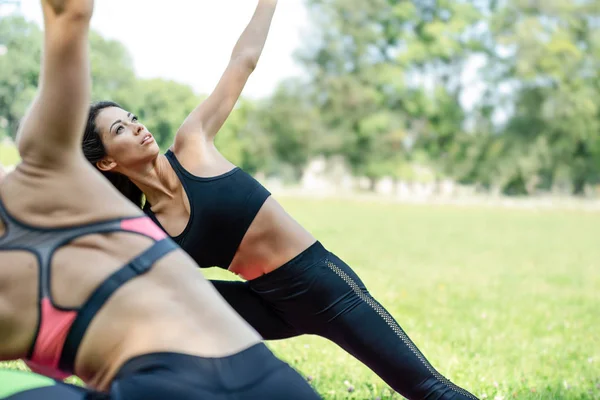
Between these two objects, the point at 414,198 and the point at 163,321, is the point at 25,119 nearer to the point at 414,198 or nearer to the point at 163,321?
the point at 163,321

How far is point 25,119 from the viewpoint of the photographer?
1.61 meters

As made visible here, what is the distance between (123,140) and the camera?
2756mm

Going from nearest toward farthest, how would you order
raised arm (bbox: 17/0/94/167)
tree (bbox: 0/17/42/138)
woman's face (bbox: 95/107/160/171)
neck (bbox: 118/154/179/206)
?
raised arm (bbox: 17/0/94/167)
woman's face (bbox: 95/107/160/171)
neck (bbox: 118/154/179/206)
tree (bbox: 0/17/42/138)

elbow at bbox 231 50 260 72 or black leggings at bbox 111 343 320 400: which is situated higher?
elbow at bbox 231 50 260 72

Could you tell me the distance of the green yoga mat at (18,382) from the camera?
5.38 feet

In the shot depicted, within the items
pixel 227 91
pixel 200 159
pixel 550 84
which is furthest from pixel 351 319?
pixel 550 84

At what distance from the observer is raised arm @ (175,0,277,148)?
308 centimetres

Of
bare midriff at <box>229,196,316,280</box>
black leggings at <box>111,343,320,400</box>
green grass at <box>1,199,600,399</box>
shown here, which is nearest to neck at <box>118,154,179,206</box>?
bare midriff at <box>229,196,316,280</box>

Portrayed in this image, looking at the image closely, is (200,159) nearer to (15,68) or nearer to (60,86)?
(60,86)

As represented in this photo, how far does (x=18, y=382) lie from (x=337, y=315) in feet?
4.87

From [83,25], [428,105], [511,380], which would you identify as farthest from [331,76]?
[83,25]

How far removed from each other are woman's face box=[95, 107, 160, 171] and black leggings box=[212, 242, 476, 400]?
659 millimetres

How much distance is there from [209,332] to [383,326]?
1.33 metres

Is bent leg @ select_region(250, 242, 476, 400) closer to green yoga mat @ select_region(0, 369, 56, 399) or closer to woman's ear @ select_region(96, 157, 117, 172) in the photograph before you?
woman's ear @ select_region(96, 157, 117, 172)
